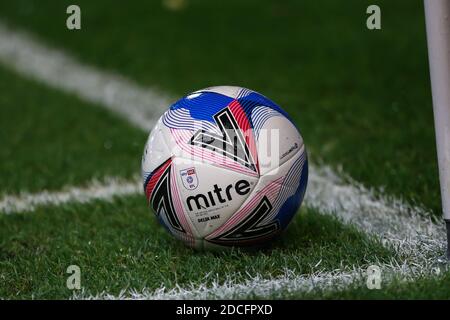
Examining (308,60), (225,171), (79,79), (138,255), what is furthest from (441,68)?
(79,79)

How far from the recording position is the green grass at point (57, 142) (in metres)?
6.27

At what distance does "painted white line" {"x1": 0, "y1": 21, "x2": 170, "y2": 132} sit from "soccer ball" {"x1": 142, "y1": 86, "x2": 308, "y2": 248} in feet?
10.9

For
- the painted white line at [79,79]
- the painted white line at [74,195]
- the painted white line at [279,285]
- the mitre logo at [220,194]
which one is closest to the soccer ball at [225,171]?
the mitre logo at [220,194]

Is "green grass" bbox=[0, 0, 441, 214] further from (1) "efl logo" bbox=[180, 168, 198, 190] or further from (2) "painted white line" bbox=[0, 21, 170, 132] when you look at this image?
(1) "efl logo" bbox=[180, 168, 198, 190]

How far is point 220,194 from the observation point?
409cm

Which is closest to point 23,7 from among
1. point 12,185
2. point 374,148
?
point 12,185

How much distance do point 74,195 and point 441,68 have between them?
9.80ft

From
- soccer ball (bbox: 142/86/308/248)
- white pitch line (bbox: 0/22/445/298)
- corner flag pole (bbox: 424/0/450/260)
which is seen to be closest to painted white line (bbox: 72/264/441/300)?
white pitch line (bbox: 0/22/445/298)

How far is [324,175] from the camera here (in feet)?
19.5

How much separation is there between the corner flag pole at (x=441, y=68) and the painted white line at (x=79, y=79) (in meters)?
3.99

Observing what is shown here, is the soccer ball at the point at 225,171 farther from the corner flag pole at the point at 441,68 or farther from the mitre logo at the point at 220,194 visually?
the corner flag pole at the point at 441,68

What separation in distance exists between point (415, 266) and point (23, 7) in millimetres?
9627

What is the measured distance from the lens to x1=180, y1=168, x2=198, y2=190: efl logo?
4.11 metres
